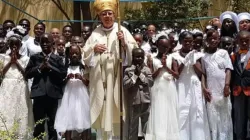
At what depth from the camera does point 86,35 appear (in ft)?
21.1

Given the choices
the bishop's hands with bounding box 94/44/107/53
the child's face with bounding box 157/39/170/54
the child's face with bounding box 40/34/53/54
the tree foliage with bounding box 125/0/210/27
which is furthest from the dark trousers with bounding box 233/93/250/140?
the tree foliage with bounding box 125/0/210/27

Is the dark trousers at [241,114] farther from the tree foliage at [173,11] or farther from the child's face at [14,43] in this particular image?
the tree foliage at [173,11]

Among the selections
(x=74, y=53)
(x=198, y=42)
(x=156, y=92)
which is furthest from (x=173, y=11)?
(x=74, y=53)

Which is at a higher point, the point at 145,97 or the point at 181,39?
the point at 181,39

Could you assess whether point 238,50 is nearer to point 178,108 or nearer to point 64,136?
point 178,108

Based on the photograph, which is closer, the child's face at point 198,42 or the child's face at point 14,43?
the child's face at point 14,43

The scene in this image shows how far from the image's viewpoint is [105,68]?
548 centimetres

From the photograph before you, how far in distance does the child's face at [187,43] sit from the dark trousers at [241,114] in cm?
79

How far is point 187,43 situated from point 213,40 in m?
0.30

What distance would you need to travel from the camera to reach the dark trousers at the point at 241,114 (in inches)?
219

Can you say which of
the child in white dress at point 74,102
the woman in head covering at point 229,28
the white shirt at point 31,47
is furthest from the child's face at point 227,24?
the white shirt at point 31,47

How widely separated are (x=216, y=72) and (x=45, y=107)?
6.64 feet

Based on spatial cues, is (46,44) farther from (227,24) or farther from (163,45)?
(227,24)

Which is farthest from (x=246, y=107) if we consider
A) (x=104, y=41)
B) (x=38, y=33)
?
(x=38, y=33)
